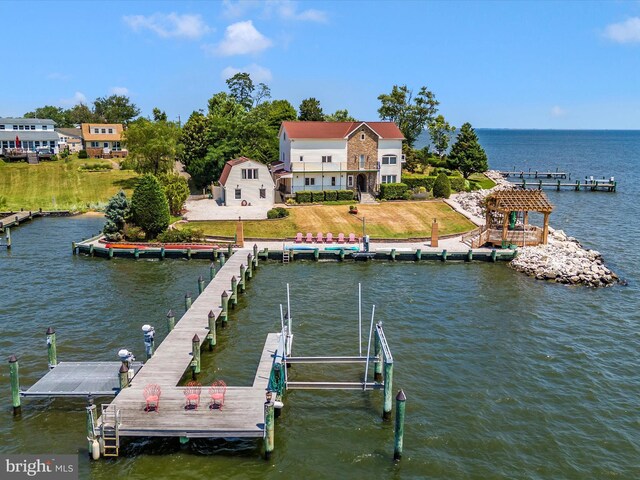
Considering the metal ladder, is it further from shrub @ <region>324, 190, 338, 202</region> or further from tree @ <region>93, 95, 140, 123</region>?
tree @ <region>93, 95, 140, 123</region>

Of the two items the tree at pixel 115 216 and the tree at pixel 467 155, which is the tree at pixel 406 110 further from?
the tree at pixel 115 216

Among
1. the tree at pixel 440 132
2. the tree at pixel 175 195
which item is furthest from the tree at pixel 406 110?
the tree at pixel 175 195

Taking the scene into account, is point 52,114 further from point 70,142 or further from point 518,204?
point 518,204

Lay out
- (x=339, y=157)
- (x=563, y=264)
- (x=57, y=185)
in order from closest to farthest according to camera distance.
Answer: (x=563, y=264), (x=339, y=157), (x=57, y=185)

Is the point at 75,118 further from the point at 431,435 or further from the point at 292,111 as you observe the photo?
the point at 431,435

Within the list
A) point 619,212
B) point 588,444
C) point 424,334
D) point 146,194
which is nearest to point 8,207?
point 146,194

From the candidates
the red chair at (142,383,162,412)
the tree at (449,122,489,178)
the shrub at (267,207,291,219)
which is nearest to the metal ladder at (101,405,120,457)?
the red chair at (142,383,162,412)

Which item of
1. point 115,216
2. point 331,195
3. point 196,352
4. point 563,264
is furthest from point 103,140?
point 196,352
